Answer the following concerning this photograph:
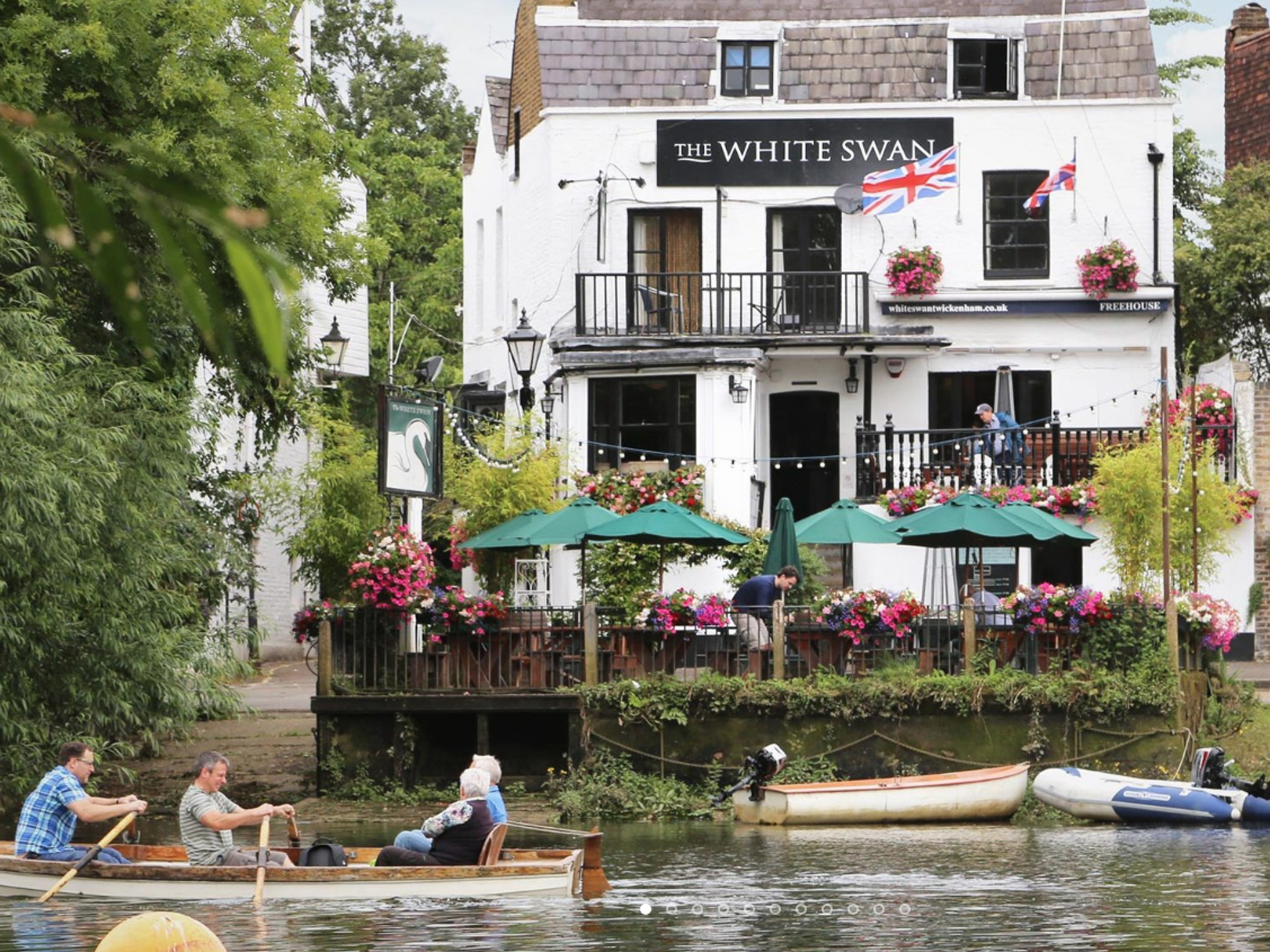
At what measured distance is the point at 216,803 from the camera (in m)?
16.6

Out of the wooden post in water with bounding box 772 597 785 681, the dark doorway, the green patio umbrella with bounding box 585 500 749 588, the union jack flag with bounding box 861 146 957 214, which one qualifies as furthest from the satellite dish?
the wooden post in water with bounding box 772 597 785 681

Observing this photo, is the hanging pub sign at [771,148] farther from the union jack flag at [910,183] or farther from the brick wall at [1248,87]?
the brick wall at [1248,87]

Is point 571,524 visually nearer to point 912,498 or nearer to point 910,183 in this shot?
point 912,498

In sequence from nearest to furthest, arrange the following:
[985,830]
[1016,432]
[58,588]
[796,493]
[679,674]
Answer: [58,588], [985,830], [679,674], [1016,432], [796,493]


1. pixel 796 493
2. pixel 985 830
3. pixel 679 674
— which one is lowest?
pixel 985 830

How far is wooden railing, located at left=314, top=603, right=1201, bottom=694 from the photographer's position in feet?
82.7

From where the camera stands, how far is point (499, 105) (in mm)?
42406

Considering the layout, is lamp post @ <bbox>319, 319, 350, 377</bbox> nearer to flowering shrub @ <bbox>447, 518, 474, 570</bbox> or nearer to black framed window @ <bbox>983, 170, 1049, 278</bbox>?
flowering shrub @ <bbox>447, 518, 474, 570</bbox>

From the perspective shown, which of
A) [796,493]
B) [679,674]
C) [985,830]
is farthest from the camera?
[796,493]

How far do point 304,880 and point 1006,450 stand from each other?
20.8 meters

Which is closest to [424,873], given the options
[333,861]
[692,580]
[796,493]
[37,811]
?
[333,861]

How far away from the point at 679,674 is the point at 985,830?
415 centimetres

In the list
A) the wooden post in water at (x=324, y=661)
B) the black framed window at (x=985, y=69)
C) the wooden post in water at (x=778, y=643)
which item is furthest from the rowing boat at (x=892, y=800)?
the black framed window at (x=985, y=69)

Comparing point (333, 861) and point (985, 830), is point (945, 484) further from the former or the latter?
point (333, 861)
